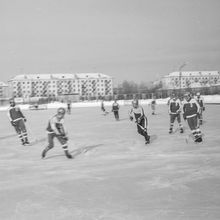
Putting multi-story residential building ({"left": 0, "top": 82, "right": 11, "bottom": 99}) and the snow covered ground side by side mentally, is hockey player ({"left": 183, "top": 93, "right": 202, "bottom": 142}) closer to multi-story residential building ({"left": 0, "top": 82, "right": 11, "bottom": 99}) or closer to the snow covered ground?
the snow covered ground

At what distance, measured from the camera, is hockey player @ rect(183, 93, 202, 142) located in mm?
9320

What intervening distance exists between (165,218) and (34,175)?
10.4 ft

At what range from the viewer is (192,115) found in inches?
372

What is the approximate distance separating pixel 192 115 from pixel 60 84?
116339mm

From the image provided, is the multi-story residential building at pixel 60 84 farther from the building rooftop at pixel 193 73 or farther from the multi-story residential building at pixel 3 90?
the building rooftop at pixel 193 73

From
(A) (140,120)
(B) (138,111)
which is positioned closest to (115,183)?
(A) (140,120)

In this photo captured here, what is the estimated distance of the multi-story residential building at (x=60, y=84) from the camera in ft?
388

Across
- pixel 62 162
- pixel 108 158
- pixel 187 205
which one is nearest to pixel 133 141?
pixel 108 158

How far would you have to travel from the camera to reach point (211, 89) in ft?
143

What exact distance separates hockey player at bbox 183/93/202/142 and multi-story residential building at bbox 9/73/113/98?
353 feet

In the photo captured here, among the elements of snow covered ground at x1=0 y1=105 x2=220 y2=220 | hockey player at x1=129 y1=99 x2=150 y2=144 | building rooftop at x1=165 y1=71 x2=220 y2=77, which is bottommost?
snow covered ground at x1=0 y1=105 x2=220 y2=220

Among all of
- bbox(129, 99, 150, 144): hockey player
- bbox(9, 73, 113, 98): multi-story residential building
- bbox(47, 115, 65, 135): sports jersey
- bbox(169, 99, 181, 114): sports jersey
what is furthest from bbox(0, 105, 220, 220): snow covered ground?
bbox(9, 73, 113, 98): multi-story residential building

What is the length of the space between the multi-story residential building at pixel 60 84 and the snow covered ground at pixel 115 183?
359 ft

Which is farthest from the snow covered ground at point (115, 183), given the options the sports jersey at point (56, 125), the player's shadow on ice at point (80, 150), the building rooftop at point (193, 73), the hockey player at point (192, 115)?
the building rooftop at point (193, 73)
